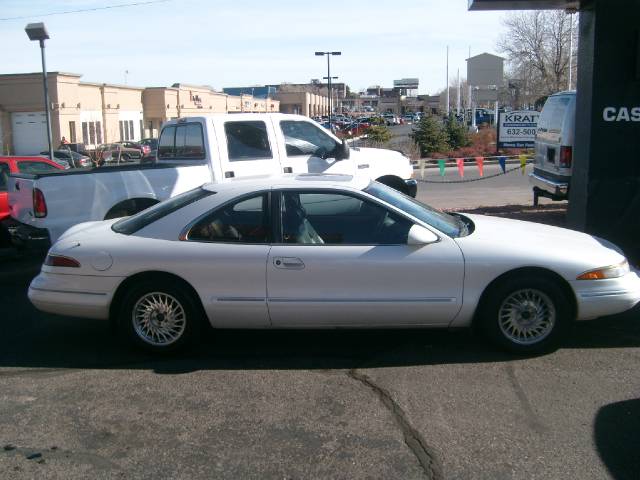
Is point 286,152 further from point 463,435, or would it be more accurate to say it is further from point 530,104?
point 530,104

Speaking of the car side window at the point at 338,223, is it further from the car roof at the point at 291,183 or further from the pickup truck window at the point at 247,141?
the pickup truck window at the point at 247,141

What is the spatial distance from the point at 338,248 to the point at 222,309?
3.42 ft

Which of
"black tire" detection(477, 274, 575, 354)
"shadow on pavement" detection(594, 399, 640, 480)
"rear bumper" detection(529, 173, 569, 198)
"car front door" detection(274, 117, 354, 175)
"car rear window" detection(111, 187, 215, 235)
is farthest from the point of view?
"rear bumper" detection(529, 173, 569, 198)

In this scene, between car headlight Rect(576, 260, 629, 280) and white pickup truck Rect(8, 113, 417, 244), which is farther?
white pickup truck Rect(8, 113, 417, 244)

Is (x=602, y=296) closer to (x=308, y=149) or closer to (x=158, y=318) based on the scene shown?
(x=158, y=318)

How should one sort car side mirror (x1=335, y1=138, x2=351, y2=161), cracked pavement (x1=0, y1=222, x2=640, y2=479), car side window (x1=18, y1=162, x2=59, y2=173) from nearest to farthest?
cracked pavement (x1=0, y1=222, x2=640, y2=479) → car side mirror (x1=335, y1=138, x2=351, y2=161) → car side window (x1=18, y1=162, x2=59, y2=173)

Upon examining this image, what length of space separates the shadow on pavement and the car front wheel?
307 cm

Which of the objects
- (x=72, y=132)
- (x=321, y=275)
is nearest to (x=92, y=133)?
(x=72, y=132)

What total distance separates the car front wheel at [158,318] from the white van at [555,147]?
7.38 m

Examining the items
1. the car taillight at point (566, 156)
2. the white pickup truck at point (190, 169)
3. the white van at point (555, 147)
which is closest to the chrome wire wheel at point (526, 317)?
the white pickup truck at point (190, 169)

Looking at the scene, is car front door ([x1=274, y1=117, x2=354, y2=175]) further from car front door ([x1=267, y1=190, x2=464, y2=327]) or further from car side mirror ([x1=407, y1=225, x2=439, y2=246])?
car side mirror ([x1=407, y1=225, x2=439, y2=246])

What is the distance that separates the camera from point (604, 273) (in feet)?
18.1

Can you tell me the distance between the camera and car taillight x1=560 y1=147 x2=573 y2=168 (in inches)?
447

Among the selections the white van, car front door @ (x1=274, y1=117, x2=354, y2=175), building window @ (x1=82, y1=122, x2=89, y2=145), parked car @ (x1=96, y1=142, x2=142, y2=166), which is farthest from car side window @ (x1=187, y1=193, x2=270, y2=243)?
building window @ (x1=82, y1=122, x2=89, y2=145)
